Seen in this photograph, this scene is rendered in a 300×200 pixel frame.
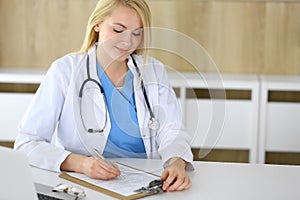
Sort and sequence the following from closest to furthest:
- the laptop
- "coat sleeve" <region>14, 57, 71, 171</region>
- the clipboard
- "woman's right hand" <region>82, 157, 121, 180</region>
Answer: the laptop
the clipboard
"woman's right hand" <region>82, 157, 121, 180</region>
"coat sleeve" <region>14, 57, 71, 171</region>

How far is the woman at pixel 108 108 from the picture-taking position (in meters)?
1.94

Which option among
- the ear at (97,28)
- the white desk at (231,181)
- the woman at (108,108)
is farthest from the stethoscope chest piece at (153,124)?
the ear at (97,28)

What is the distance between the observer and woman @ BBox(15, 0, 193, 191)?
6.35ft

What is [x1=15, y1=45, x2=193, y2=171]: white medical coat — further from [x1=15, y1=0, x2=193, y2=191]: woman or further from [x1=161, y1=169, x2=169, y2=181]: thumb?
[x1=161, y1=169, x2=169, y2=181]: thumb

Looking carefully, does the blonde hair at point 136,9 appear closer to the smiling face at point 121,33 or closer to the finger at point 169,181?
the smiling face at point 121,33

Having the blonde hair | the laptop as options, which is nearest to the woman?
the blonde hair

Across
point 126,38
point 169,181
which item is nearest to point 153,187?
point 169,181

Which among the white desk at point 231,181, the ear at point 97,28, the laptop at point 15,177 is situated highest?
the ear at point 97,28

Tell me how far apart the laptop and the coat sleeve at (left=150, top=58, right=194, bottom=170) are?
615 mm

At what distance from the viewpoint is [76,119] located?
2.01m

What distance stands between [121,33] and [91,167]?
1.37 ft

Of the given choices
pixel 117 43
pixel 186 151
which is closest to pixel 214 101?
pixel 186 151

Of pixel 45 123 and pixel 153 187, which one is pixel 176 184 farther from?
pixel 45 123

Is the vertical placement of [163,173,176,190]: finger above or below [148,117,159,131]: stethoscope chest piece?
below
